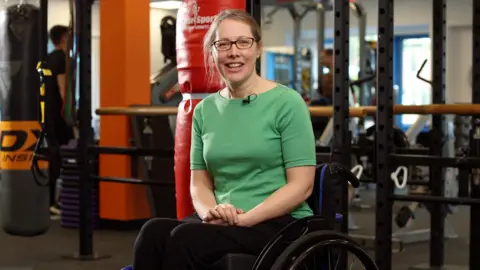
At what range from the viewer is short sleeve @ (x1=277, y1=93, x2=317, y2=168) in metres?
2.16

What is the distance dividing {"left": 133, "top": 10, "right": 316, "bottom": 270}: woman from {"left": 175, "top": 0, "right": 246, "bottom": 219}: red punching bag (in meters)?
0.69

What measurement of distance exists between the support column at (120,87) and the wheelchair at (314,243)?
3.54 meters

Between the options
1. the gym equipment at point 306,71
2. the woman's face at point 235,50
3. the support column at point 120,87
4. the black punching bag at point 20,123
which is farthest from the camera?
the gym equipment at point 306,71

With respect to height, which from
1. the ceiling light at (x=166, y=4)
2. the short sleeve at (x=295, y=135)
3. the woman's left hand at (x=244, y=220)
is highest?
the ceiling light at (x=166, y=4)

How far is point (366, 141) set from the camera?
17.9ft

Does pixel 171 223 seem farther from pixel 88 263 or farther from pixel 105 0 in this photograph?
pixel 105 0

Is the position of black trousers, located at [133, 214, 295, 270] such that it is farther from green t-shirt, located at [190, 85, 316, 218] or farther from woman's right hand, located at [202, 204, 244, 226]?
green t-shirt, located at [190, 85, 316, 218]

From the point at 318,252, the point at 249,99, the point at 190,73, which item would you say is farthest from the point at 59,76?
the point at 318,252

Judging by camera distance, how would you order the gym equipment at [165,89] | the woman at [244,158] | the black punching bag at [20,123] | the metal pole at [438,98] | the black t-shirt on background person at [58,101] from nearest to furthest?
the woman at [244,158] → the black punching bag at [20,123] → the metal pole at [438,98] → the black t-shirt on background person at [58,101] → the gym equipment at [165,89]

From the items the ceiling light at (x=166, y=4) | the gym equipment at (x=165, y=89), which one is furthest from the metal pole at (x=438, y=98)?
the ceiling light at (x=166, y=4)

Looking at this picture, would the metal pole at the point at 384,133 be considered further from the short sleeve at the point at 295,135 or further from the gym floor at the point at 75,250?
the short sleeve at the point at 295,135

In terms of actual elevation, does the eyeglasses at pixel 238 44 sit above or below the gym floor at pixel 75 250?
above

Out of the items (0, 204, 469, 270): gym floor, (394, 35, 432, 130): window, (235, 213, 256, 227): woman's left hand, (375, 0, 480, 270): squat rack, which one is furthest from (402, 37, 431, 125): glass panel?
(235, 213, 256, 227): woman's left hand

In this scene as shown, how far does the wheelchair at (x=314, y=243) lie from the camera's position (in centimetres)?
198
